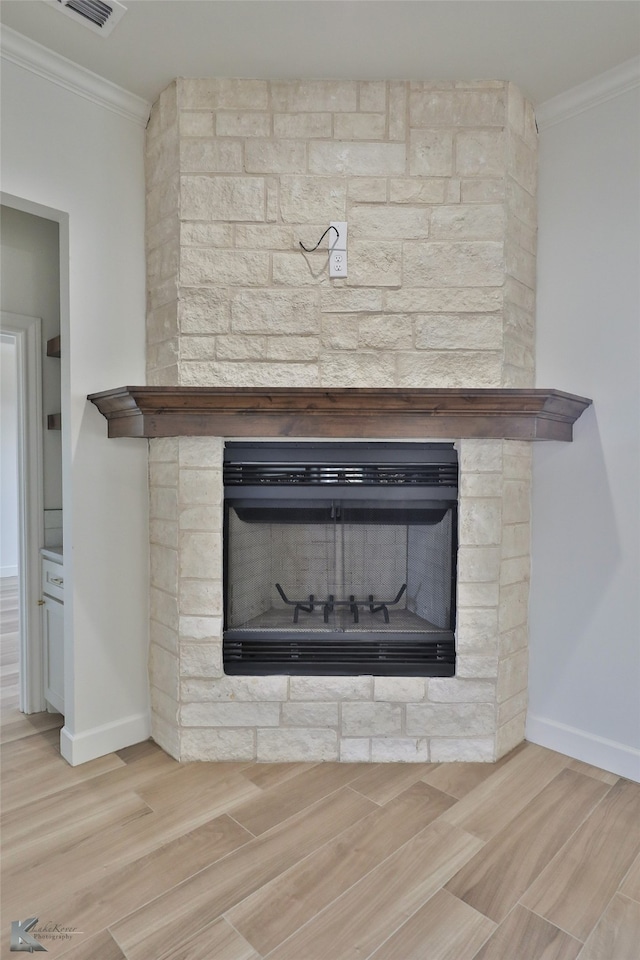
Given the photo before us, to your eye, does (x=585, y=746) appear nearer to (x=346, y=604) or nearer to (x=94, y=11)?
(x=346, y=604)

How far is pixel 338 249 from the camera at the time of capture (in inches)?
82.6

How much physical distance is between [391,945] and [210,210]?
239 cm

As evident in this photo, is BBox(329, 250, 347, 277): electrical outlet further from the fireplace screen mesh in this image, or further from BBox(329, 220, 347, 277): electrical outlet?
the fireplace screen mesh

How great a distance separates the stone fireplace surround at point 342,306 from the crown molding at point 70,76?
0.18 m

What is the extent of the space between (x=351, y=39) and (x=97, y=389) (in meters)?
1.56

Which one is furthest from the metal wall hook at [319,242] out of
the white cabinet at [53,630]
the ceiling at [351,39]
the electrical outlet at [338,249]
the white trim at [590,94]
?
the white cabinet at [53,630]

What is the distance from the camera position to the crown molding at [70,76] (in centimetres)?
189

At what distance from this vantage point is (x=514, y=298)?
2166 millimetres

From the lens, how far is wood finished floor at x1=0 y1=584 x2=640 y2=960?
4.46 ft

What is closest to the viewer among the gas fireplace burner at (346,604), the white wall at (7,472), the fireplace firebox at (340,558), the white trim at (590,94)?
the white trim at (590,94)

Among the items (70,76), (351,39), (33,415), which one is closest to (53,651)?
(33,415)

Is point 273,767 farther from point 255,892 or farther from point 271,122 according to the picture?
point 271,122

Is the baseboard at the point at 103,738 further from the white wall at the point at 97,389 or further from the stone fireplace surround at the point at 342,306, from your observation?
the stone fireplace surround at the point at 342,306

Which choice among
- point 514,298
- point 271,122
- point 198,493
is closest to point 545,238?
point 514,298
